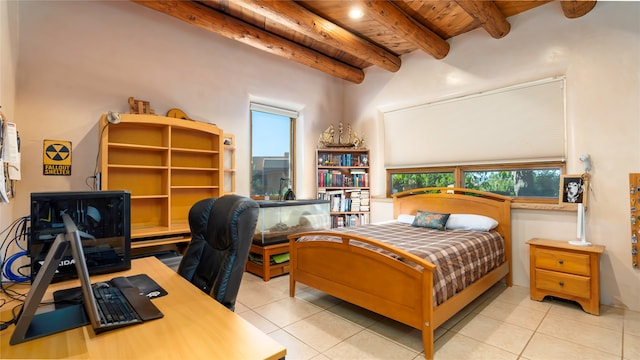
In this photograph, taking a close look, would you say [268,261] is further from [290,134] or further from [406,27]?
[406,27]

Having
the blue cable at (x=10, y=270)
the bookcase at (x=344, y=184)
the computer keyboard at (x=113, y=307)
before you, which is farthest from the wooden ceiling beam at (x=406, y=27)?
the blue cable at (x=10, y=270)

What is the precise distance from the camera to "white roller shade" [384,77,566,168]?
3189 mm

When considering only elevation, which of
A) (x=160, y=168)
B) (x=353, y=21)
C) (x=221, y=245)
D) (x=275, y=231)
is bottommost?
(x=275, y=231)

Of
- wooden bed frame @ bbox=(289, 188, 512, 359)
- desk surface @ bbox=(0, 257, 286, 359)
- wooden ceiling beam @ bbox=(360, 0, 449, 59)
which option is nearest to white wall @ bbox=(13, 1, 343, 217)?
wooden bed frame @ bbox=(289, 188, 512, 359)

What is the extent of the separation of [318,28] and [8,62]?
109 inches

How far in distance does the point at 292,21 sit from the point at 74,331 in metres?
3.09

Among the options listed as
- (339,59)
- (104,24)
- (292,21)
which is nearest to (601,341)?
(292,21)

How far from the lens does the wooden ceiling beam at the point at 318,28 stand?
282cm

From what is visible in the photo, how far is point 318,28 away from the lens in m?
3.29

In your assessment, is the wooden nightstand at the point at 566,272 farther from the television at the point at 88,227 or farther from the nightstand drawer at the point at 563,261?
the television at the point at 88,227

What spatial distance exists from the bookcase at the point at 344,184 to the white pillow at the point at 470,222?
4.80ft

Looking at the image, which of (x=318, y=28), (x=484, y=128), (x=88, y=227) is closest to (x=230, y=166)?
(x=318, y=28)

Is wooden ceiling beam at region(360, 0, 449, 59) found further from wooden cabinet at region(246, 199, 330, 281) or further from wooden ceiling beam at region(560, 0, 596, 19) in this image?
wooden cabinet at region(246, 199, 330, 281)

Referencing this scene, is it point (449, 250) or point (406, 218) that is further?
point (406, 218)
